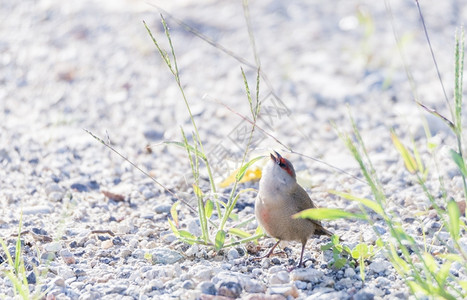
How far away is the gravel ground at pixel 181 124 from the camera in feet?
12.1

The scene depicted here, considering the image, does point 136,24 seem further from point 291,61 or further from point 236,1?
point 291,61

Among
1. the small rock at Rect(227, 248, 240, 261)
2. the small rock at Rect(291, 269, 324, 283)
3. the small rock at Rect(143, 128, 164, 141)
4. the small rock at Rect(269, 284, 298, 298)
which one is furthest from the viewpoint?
the small rock at Rect(143, 128, 164, 141)

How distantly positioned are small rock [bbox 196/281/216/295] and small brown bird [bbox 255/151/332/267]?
25.8 inches

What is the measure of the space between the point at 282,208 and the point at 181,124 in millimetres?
2936

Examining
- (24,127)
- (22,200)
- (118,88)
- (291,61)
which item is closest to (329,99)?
(291,61)

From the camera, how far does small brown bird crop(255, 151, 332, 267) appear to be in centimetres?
398

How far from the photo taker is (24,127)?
658cm

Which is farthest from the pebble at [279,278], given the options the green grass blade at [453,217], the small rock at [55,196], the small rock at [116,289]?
the small rock at [55,196]

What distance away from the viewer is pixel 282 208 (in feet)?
13.2

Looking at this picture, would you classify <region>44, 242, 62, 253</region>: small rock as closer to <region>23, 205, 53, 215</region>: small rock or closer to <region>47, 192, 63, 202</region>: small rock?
<region>23, 205, 53, 215</region>: small rock

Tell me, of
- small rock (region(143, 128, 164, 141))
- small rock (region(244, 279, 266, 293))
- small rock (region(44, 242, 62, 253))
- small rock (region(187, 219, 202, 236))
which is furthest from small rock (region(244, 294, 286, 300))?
small rock (region(143, 128, 164, 141))

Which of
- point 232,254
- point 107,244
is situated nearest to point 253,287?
point 232,254

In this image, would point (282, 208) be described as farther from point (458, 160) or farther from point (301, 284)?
point (458, 160)

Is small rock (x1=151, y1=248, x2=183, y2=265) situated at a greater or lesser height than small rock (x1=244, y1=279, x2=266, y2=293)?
greater
